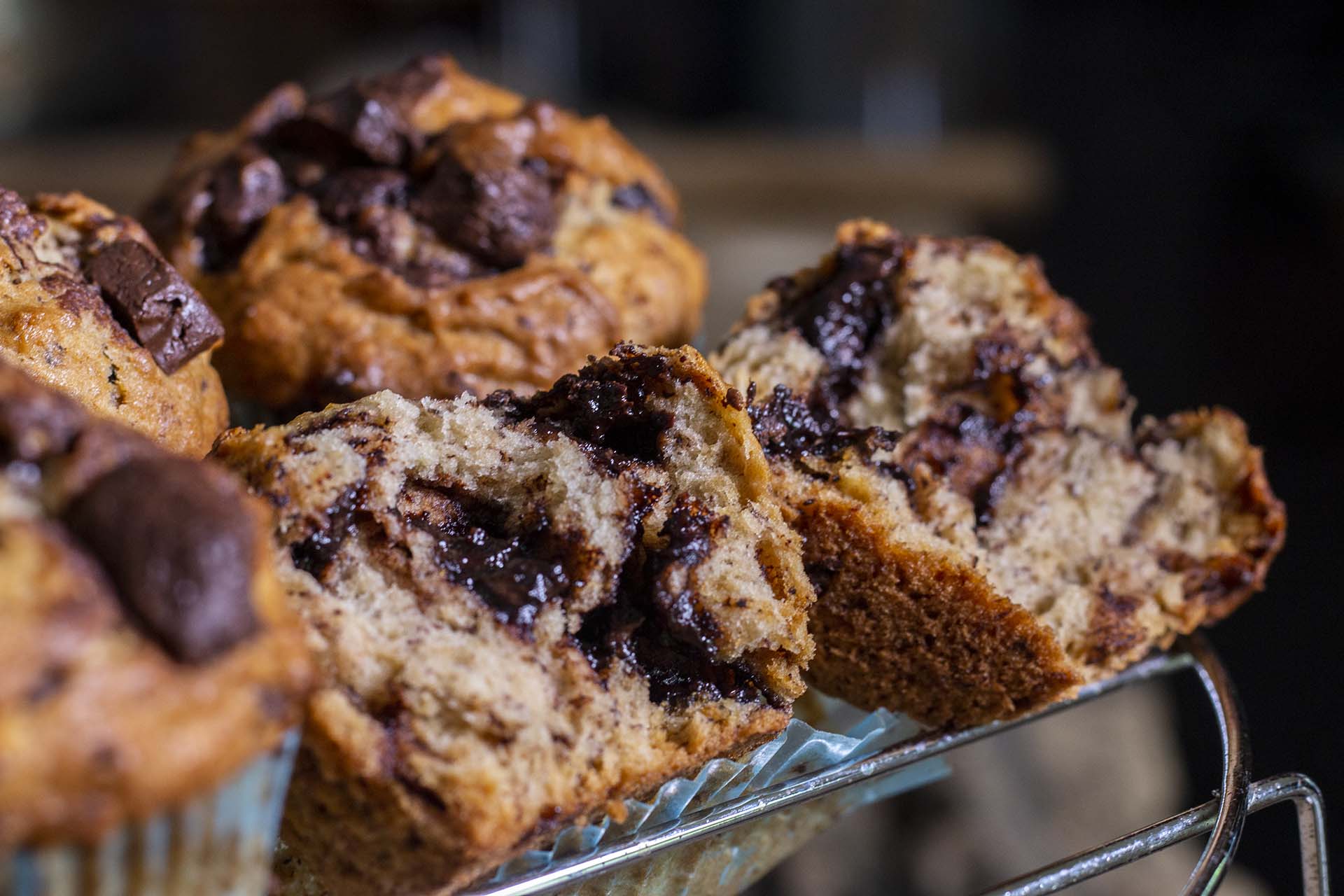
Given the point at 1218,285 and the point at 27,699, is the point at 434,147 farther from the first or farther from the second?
the point at 1218,285

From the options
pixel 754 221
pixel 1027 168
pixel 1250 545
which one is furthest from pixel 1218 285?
pixel 1250 545

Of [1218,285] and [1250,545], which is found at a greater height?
[1250,545]

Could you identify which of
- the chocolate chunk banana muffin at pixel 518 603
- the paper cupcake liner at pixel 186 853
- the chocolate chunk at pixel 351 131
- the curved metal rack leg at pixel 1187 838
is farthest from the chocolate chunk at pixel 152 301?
the curved metal rack leg at pixel 1187 838

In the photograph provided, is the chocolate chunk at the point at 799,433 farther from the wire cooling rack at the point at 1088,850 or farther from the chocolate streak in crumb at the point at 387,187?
the chocolate streak in crumb at the point at 387,187

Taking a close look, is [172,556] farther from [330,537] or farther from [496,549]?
[496,549]

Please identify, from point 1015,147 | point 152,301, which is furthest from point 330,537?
point 1015,147

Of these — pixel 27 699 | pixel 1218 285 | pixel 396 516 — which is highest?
pixel 27 699
